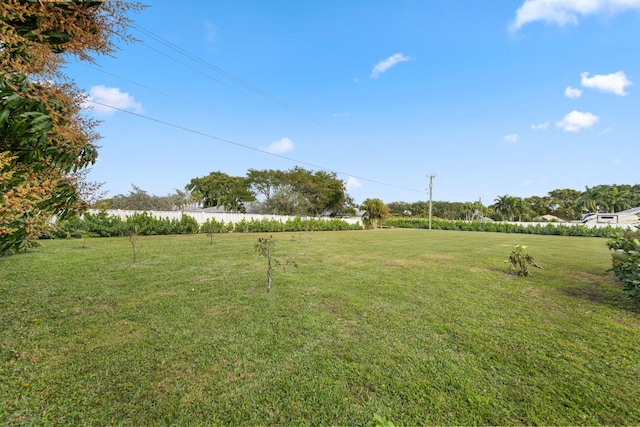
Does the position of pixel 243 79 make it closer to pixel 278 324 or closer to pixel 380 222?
pixel 278 324

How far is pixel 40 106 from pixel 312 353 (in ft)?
8.62

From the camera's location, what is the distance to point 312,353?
8.45 ft

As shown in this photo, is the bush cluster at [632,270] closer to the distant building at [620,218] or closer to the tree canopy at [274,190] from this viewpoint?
the tree canopy at [274,190]

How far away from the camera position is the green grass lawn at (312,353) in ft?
6.06

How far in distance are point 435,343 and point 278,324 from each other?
1.81 m

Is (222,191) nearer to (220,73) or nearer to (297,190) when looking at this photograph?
(297,190)

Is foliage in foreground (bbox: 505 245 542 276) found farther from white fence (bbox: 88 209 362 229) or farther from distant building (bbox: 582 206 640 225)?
distant building (bbox: 582 206 640 225)

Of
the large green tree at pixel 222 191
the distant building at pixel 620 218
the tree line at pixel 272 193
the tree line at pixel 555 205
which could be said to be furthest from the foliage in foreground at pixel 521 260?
the tree line at pixel 555 205

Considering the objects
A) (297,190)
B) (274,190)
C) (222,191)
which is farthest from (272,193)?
(222,191)

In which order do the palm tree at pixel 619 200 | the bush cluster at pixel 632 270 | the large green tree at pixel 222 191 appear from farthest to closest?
1. the large green tree at pixel 222 191
2. the palm tree at pixel 619 200
3. the bush cluster at pixel 632 270

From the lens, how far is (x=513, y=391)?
6.75ft

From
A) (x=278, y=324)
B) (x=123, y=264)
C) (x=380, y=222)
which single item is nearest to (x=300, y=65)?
(x=123, y=264)

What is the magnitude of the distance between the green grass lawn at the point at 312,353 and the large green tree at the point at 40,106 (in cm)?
139

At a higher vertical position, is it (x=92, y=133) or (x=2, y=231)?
(x=92, y=133)
